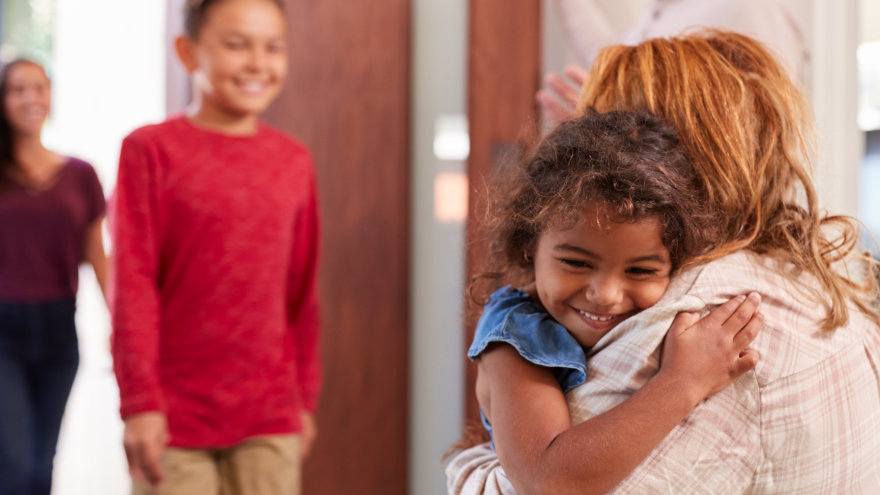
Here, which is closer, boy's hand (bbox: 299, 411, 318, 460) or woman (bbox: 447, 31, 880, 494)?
woman (bbox: 447, 31, 880, 494)

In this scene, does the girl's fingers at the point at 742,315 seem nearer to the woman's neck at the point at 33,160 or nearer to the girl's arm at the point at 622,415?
the girl's arm at the point at 622,415

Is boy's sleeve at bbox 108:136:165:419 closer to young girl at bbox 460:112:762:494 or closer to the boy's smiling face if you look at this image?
the boy's smiling face

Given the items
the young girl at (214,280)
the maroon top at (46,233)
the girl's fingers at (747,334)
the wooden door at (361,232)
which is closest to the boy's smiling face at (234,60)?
the young girl at (214,280)

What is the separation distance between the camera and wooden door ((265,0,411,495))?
2.59 metres

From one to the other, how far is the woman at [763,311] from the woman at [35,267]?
1786mm

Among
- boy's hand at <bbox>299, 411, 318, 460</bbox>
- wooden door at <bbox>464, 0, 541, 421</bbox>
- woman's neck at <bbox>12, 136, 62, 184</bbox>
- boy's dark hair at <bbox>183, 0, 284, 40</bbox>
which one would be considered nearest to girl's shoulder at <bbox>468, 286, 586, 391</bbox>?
boy's hand at <bbox>299, 411, 318, 460</bbox>

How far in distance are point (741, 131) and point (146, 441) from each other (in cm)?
114

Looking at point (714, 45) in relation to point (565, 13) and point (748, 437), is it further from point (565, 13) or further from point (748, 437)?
point (565, 13)

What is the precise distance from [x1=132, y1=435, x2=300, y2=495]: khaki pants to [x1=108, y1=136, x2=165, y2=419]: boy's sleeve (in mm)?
129

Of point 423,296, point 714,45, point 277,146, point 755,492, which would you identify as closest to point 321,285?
point 423,296

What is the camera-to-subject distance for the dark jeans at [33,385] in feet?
7.52

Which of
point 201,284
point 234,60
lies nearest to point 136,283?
point 201,284

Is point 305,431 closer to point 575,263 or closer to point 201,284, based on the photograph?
point 201,284

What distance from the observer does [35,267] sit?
94.7 inches
